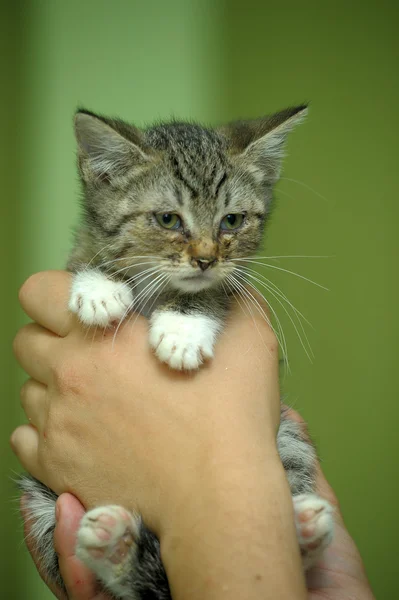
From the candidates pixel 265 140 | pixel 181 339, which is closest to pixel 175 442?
pixel 181 339

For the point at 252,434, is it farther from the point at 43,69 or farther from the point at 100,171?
the point at 43,69

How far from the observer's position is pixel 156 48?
2.04 m

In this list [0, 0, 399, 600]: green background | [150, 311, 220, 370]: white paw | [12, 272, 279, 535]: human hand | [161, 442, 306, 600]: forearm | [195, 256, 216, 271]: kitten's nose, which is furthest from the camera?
[0, 0, 399, 600]: green background

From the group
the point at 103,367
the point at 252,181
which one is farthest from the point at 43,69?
the point at 103,367

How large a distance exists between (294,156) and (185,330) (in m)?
1.25

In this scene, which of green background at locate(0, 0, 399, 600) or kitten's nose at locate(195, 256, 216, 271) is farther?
green background at locate(0, 0, 399, 600)

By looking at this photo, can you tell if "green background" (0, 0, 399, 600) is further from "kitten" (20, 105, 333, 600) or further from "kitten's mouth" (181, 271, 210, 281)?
"kitten's mouth" (181, 271, 210, 281)

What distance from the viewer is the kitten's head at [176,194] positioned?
4.11 ft

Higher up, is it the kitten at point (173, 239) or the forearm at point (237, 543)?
the kitten at point (173, 239)

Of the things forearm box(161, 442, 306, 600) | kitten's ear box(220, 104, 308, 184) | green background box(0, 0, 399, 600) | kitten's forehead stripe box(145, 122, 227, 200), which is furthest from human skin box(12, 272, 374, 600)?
green background box(0, 0, 399, 600)

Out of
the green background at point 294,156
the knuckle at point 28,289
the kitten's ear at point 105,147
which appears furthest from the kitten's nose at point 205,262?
the green background at point 294,156

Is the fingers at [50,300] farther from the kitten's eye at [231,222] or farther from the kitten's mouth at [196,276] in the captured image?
the kitten's eye at [231,222]

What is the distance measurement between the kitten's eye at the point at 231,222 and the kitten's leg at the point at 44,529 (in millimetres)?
803

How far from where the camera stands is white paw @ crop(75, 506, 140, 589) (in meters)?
0.98
